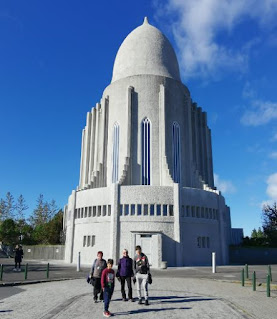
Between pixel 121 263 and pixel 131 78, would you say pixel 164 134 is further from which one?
pixel 121 263

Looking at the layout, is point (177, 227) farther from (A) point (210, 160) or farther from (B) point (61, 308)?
(B) point (61, 308)

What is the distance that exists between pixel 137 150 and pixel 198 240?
13105 millimetres

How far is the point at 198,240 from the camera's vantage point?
34.6m

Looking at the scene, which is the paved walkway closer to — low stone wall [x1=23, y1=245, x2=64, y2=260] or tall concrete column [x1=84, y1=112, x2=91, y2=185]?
low stone wall [x1=23, y1=245, x2=64, y2=260]

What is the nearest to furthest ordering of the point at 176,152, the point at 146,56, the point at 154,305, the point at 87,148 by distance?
the point at 154,305 → the point at 176,152 → the point at 146,56 → the point at 87,148

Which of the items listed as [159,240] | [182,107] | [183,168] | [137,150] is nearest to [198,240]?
[159,240]

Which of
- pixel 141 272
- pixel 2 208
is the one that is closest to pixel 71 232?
pixel 141 272

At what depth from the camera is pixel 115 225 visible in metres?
32.3

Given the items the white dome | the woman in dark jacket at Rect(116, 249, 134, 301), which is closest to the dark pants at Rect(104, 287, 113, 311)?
the woman in dark jacket at Rect(116, 249, 134, 301)

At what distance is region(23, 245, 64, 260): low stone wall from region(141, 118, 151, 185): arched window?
16.1 meters

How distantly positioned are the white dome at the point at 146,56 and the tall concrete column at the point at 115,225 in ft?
60.4

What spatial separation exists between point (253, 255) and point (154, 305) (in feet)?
125

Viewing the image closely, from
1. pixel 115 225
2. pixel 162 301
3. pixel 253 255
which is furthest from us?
pixel 253 255

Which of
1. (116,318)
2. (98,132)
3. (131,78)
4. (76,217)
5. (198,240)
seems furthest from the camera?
(98,132)
